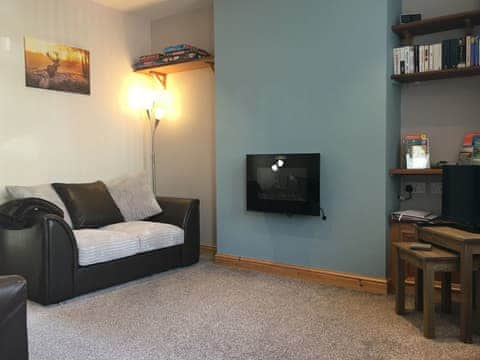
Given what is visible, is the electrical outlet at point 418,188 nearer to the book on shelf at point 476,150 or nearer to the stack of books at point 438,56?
the book on shelf at point 476,150

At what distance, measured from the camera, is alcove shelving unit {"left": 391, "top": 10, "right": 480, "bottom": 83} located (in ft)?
10.4

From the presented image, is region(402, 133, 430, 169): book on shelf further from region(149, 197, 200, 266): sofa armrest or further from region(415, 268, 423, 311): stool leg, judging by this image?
region(149, 197, 200, 266): sofa armrest

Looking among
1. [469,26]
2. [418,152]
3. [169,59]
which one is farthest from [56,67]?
[469,26]

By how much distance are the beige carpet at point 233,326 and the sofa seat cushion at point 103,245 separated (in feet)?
0.94

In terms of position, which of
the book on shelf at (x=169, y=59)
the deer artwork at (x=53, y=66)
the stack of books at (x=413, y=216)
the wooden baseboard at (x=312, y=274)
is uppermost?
the book on shelf at (x=169, y=59)

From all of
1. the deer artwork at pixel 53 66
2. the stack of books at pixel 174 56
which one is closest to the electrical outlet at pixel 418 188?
the stack of books at pixel 174 56

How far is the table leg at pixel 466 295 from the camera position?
2465 mm

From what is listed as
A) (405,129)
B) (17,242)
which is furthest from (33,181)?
(405,129)

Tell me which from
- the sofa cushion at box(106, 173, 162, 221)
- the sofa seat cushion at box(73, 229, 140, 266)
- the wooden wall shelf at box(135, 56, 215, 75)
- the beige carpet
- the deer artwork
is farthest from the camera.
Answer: the wooden wall shelf at box(135, 56, 215, 75)

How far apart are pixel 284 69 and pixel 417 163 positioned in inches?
55.7

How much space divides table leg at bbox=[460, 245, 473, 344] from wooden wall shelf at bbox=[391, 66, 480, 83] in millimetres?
1421

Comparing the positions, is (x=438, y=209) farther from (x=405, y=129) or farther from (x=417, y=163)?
(x=405, y=129)

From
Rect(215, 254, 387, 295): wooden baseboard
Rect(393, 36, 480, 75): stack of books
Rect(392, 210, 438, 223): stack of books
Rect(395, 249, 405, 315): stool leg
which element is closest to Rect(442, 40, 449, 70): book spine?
Rect(393, 36, 480, 75): stack of books

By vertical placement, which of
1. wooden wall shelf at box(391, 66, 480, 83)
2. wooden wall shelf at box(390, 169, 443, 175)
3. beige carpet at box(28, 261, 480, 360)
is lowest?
beige carpet at box(28, 261, 480, 360)
